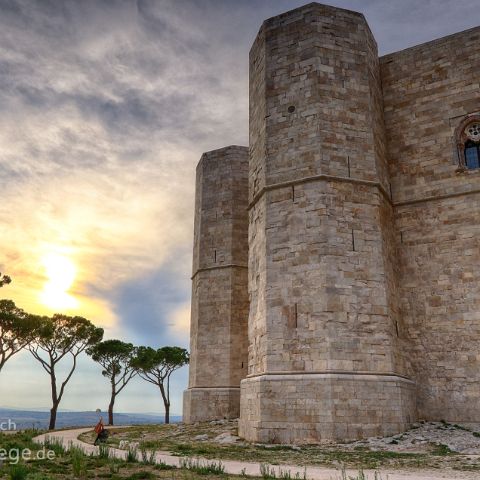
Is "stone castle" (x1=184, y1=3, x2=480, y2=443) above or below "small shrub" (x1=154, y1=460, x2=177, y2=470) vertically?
above

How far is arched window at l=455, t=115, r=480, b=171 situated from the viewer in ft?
52.2

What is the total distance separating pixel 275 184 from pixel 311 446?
746cm

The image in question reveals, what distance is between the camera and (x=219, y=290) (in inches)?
914

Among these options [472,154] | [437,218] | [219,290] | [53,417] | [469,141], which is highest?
[469,141]

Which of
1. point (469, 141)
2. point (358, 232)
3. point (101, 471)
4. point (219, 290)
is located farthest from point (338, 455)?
point (219, 290)

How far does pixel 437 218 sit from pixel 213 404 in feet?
40.3

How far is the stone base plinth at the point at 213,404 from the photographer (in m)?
21.4

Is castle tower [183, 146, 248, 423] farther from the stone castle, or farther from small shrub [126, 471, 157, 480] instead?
small shrub [126, 471, 157, 480]

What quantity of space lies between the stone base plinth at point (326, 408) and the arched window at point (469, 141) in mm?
7384

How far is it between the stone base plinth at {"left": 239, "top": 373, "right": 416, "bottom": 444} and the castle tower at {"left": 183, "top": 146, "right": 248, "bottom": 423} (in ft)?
28.3

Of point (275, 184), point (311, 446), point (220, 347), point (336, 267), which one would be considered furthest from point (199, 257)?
point (311, 446)

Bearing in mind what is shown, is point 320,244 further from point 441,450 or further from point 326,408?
point 441,450

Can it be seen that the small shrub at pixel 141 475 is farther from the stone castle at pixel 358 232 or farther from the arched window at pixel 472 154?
the arched window at pixel 472 154

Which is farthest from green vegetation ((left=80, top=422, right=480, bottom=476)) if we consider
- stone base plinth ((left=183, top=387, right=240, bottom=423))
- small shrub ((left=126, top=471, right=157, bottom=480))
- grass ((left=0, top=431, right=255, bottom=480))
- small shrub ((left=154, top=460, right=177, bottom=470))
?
stone base plinth ((left=183, top=387, right=240, bottom=423))
